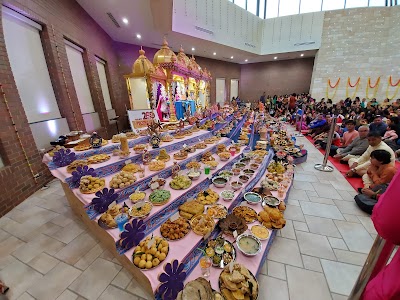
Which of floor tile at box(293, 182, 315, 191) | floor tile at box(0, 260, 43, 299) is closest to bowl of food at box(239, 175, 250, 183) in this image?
floor tile at box(293, 182, 315, 191)

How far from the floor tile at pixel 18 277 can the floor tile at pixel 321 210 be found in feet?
15.5

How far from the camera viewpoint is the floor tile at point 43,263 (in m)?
2.41

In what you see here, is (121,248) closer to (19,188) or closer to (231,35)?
(19,188)

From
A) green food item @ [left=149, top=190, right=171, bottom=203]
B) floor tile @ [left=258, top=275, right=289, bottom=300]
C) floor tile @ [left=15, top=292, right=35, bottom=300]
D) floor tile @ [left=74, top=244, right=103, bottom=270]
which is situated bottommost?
floor tile @ [left=258, top=275, right=289, bottom=300]

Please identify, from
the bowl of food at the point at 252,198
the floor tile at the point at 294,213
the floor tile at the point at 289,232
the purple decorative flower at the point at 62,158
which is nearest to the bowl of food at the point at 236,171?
the bowl of food at the point at 252,198

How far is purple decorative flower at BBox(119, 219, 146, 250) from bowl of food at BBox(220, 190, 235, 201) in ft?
5.16

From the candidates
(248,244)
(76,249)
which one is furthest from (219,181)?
(76,249)

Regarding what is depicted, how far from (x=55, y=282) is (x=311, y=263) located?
3626 millimetres

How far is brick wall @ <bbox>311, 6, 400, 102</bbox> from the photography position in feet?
40.0

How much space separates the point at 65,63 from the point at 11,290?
5.85m

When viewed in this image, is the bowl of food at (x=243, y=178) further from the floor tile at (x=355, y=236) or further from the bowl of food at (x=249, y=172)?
the floor tile at (x=355, y=236)

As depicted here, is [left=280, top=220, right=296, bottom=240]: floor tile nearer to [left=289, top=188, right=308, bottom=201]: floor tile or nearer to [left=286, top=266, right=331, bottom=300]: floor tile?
[left=286, top=266, right=331, bottom=300]: floor tile

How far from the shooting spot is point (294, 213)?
350 centimetres

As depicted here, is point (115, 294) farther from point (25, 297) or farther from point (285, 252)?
point (285, 252)
